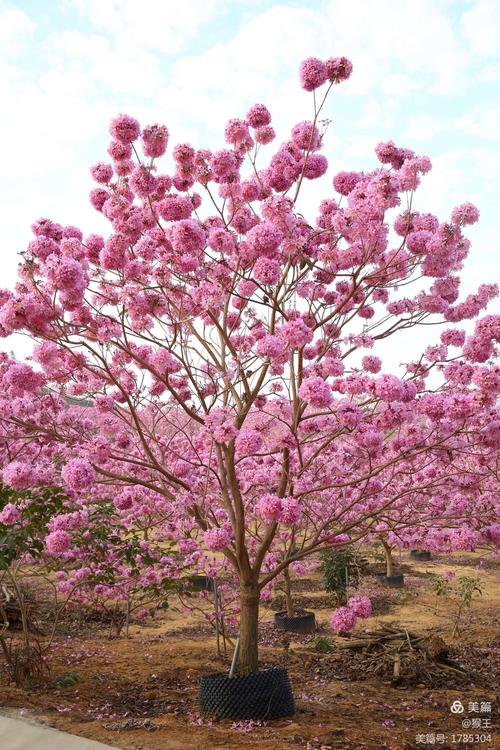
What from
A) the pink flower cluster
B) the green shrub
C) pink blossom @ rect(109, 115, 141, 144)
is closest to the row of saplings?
the pink flower cluster

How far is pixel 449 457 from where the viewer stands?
5805mm

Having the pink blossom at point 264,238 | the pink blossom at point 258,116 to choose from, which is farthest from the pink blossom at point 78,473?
the pink blossom at point 258,116

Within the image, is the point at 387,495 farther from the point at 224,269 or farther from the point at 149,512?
the point at 224,269

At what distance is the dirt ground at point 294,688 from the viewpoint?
5164 mm

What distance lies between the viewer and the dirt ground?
16.9ft

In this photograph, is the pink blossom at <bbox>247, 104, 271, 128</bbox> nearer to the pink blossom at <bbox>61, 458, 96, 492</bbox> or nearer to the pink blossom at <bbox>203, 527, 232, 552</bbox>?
the pink blossom at <bbox>61, 458, 96, 492</bbox>

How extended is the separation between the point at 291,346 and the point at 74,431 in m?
2.52

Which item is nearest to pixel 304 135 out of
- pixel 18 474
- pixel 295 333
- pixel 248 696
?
pixel 295 333

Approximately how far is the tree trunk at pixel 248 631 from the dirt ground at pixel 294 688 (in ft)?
1.90

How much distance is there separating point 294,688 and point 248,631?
59.8 inches

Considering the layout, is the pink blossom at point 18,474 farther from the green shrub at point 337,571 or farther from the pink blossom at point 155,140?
the green shrub at point 337,571

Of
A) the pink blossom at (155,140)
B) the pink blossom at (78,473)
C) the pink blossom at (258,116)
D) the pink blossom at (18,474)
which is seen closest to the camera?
the pink blossom at (78,473)

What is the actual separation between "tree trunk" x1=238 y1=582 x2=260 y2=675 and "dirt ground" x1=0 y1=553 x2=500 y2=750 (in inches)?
22.8

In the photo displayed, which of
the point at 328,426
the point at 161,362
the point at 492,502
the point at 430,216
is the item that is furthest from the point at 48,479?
the point at 492,502
